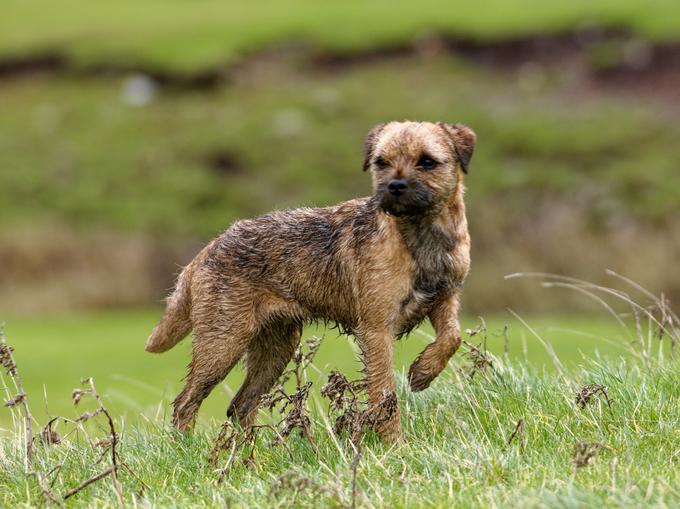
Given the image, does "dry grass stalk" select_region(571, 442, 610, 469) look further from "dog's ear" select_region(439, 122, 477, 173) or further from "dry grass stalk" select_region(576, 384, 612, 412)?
"dog's ear" select_region(439, 122, 477, 173)

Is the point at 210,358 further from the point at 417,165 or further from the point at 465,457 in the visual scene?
the point at 465,457

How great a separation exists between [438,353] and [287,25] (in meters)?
38.4

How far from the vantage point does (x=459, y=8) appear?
144ft

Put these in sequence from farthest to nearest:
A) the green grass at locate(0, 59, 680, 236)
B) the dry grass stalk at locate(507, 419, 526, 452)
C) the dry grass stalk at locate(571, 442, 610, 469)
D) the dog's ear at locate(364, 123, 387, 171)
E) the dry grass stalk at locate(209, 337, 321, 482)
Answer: the green grass at locate(0, 59, 680, 236) → the dog's ear at locate(364, 123, 387, 171) → the dry grass stalk at locate(209, 337, 321, 482) → the dry grass stalk at locate(507, 419, 526, 452) → the dry grass stalk at locate(571, 442, 610, 469)

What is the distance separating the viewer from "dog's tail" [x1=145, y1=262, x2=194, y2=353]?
8.20 metres

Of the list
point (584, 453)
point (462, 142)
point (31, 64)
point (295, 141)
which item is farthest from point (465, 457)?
point (31, 64)

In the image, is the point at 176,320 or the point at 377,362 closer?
the point at 377,362

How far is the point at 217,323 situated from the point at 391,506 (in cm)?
230

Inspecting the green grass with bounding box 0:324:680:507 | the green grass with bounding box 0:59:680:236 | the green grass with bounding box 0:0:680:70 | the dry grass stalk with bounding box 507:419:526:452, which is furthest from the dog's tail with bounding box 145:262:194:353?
the green grass with bounding box 0:0:680:70

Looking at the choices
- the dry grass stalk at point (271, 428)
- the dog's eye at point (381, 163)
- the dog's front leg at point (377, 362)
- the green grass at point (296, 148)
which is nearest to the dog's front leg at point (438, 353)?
the dog's front leg at point (377, 362)

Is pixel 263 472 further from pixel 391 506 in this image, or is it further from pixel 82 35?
pixel 82 35

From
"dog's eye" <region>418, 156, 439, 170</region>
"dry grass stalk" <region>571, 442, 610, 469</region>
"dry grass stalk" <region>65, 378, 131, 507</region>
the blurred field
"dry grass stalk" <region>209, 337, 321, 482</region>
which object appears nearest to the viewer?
"dry grass stalk" <region>571, 442, 610, 469</region>

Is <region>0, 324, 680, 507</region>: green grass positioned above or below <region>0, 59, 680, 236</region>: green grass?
above

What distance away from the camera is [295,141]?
34125mm
